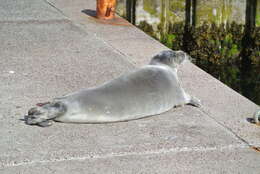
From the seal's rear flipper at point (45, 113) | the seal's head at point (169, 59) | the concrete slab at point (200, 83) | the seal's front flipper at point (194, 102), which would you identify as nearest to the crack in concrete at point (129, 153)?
the concrete slab at point (200, 83)

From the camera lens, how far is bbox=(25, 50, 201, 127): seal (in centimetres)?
521

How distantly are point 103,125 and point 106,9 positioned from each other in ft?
12.2

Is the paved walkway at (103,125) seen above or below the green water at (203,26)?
above

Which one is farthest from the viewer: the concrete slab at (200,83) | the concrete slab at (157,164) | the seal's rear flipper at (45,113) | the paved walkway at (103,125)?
the concrete slab at (200,83)

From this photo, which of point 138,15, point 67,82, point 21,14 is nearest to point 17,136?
point 67,82

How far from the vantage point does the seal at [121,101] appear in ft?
17.1

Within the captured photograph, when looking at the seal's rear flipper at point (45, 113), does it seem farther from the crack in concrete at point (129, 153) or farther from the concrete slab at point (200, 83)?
the concrete slab at point (200, 83)

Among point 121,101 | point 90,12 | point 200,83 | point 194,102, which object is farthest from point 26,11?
point 121,101

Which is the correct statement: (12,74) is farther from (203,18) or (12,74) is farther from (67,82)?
(203,18)

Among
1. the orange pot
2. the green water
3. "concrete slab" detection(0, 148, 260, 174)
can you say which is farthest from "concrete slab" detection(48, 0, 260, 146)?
the green water

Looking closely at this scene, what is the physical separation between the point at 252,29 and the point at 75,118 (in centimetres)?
512

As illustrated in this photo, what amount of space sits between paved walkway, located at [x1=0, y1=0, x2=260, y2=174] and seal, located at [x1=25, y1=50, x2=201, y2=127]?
7 cm

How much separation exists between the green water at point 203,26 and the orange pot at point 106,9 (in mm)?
1050

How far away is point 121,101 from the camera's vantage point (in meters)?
5.38
